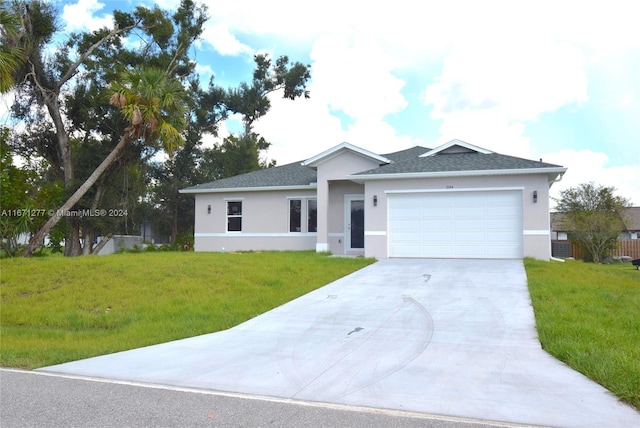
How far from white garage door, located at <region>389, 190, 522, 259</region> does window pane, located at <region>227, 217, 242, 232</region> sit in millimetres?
7470

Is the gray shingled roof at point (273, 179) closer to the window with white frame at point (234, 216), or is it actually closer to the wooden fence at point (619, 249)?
the window with white frame at point (234, 216)

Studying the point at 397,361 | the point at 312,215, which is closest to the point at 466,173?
the point at 312,215

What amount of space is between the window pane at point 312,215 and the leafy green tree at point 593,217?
53.2 feet

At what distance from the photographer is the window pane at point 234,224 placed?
20672 millimetres

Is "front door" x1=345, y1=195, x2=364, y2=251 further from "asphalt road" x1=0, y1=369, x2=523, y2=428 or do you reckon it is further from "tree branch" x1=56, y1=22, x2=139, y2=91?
"tree branch" x1=56, y1=22, x2=139, y2=91

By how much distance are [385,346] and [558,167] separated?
985 centimetres

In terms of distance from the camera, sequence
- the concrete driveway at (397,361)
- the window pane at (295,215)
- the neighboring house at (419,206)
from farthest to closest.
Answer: the window pane at (295,215), the neighboring house at (419,206), the concrete driveway at (397,361)

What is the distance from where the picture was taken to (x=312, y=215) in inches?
774

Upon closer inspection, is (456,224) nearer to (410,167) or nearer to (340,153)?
(410,167)

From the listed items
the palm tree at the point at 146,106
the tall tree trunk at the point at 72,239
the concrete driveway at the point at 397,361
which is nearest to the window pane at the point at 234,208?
the palm tree at the point at 146,106

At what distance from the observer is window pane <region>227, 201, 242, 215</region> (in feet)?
68.1

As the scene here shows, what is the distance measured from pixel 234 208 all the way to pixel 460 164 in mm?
9804

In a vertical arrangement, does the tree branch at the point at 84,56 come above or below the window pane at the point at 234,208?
above

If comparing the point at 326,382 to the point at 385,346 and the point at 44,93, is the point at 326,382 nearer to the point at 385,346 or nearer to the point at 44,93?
the point at 385,346
